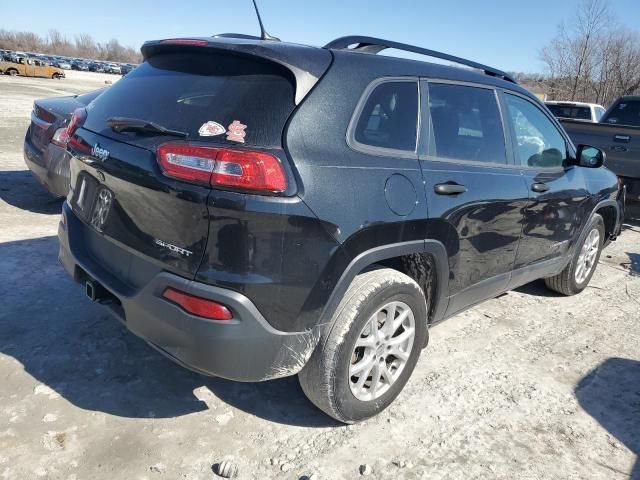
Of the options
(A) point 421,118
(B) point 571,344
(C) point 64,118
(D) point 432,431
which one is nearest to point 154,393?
(D) point 432,431

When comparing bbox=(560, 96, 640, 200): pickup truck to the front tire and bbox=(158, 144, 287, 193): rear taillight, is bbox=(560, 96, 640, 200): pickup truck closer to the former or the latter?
the front tire

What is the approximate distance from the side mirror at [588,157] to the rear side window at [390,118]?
2160 mm

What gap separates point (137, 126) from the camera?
2488 mm

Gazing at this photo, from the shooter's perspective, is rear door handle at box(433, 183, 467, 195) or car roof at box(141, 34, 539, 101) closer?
car roof at box(141, 34, 539, 101)

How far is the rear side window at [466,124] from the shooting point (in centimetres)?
302

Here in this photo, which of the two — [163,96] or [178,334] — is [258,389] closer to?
[178,334]

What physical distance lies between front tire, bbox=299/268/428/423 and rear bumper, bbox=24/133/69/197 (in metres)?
3.83

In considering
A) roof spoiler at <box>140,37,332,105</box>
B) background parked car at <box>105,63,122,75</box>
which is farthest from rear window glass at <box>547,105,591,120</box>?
background parked car at <box>105,63,122,75</box>

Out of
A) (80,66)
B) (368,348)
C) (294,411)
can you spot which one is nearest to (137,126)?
(368,348)

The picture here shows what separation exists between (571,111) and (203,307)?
13.4 meters

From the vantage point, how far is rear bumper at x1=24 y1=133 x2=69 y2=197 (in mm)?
5293

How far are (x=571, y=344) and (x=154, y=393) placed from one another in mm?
2985

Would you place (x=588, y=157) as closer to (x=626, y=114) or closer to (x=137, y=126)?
(x=137, y=126)

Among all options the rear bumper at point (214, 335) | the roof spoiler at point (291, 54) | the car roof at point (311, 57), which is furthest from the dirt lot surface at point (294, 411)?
the car roof at point (311, 57)
